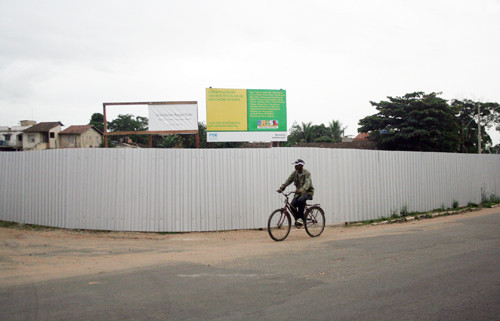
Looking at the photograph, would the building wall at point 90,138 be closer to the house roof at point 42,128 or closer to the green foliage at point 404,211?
the house roof at point 42,128

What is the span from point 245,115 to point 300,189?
→ 16.7 ft

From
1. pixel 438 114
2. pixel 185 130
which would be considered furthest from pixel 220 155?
pixel 438 114

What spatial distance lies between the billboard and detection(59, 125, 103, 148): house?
47.8m

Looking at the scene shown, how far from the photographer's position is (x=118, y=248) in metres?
7.59

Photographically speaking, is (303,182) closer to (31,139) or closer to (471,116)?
(471,116)

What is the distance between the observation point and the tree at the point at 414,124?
3441 centimetres

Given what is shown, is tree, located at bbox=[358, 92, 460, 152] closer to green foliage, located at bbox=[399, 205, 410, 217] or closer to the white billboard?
green foliage, located at bbox=[399, 205, 410, 217]

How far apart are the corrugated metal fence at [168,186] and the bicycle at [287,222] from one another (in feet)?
4.44

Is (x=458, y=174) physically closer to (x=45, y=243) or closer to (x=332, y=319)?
(x=332, y=319)

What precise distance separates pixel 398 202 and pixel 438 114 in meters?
26.6

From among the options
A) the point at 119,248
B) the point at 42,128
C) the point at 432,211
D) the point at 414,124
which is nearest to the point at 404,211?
the point at 432,211

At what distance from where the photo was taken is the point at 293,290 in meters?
4.62

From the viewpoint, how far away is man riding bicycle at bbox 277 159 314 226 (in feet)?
27.4

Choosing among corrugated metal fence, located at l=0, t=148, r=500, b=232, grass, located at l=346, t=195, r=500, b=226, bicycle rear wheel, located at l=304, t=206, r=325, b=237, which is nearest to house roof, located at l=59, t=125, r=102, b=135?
corrugated metal fence, located at l=0, t=148, r=500, b=232
